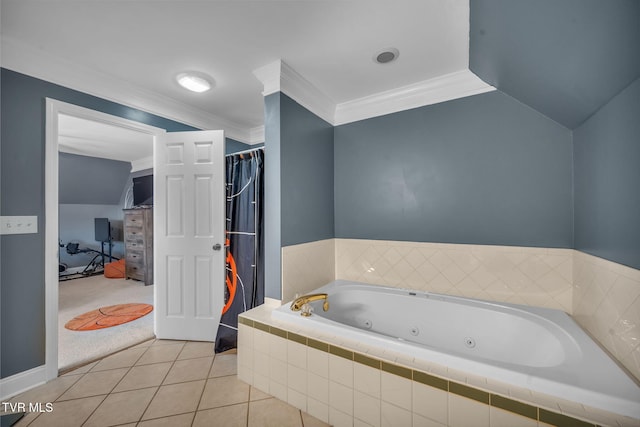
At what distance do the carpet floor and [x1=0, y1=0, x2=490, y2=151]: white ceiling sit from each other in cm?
215

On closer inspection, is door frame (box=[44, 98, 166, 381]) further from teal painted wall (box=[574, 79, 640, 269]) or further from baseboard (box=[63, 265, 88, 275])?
baseboard (box=[63, 265, 88, 275])

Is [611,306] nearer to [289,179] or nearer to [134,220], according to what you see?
[289,179]

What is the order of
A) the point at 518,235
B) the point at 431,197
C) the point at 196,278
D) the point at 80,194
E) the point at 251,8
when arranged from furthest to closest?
the point at 80,194 → the point at 196,278 → the point at 431,197 → the point at 518,235 → the point at 251,8

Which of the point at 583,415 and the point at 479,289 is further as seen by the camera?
the point at 479,289

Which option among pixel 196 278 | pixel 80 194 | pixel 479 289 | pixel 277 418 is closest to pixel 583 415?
pixel 479 289

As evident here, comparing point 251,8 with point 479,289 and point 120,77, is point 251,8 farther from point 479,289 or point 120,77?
point 479,289

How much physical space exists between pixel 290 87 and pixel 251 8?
0.68 meters

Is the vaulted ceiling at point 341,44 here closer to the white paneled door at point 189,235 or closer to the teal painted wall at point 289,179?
the teal painted wall at point 289,179

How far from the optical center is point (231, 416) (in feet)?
4.83

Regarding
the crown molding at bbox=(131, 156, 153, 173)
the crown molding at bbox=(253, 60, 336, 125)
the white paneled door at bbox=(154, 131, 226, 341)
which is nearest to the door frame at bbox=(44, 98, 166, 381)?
the white paneled door at bbox=(154, 131, 226, 341)

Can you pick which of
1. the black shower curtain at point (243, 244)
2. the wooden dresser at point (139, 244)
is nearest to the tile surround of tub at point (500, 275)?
the black shower curtain at point (243, 244)

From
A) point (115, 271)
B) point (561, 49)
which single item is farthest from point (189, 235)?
point (115, 271)

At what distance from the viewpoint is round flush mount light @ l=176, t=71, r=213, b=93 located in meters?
2.00

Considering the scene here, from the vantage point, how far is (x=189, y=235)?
7.72 feet
